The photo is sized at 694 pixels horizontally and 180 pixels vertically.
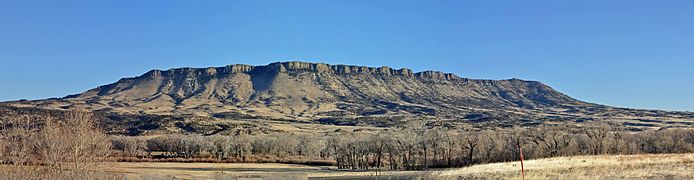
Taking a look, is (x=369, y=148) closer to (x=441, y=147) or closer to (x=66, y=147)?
(x=441, y=147)

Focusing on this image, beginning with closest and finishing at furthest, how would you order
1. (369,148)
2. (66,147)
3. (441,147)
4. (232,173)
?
(66,147) → (232,173) → (441,147) → (369,148)

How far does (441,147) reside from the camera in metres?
121

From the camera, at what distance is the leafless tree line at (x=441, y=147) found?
105m

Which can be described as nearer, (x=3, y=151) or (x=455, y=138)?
(x=3, y=151)

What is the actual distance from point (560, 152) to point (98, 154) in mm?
74815

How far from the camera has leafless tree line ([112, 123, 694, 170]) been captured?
4149 inches

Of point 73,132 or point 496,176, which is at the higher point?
point 73,132

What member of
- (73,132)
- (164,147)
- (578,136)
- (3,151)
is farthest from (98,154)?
(164,147)

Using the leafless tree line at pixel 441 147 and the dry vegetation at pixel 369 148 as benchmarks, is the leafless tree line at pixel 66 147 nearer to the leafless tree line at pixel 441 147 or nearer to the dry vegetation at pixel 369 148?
the dry vegetation at pixel 369 148

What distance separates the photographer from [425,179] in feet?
180

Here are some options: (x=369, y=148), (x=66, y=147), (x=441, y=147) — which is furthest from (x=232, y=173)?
(x=441, y=147)

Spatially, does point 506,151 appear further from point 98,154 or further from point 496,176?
point 98,154

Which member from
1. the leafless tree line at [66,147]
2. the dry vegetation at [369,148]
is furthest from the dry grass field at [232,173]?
the leafless tree line at [66,147]

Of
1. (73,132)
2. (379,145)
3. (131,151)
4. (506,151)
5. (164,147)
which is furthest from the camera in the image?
(164,147)
